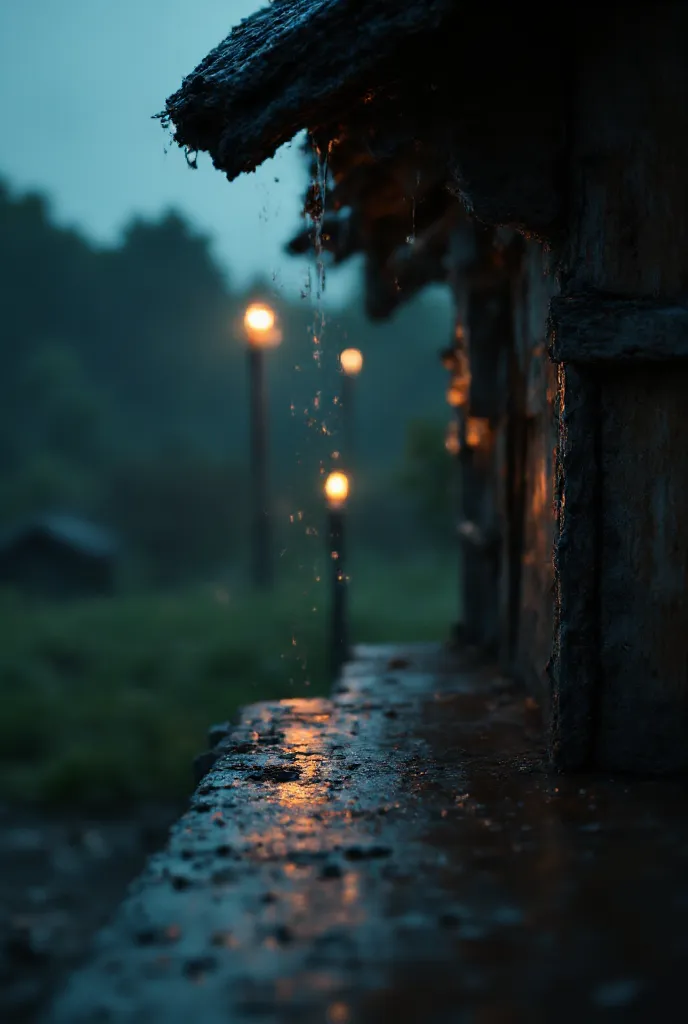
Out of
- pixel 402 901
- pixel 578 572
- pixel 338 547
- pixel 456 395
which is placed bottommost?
pixel 402 901

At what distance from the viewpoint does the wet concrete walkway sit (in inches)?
79.4

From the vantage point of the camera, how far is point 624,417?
3.45 m

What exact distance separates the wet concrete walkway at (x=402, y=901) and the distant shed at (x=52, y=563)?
16.9m

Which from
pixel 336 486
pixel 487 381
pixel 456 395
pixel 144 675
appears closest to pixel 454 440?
pixel 456 395

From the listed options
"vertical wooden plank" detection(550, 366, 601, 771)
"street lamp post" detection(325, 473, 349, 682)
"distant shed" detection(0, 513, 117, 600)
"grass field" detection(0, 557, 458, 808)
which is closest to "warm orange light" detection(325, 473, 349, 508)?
"street lamp post" detection(325, 473, 349, 682)

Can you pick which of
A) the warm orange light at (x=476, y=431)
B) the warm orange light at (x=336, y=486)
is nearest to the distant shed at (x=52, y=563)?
the warm orange light at (x=336, y=486)

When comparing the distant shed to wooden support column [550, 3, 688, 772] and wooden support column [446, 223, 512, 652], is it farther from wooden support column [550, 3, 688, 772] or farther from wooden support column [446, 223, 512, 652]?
wooden support column [550, 3, 688, 772]

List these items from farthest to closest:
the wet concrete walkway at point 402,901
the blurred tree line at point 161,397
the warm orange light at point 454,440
→ the blurred tree line at point 161,397
the warm orange light at point 454,440
the wet concrete walkway at point 402,901

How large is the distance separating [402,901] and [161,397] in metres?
36.8

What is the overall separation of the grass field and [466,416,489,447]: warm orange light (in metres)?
3.15

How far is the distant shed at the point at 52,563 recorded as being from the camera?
19844 millimetres

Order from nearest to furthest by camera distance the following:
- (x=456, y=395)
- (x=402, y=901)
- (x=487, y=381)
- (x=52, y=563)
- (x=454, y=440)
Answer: (x=402, y=901) < (x=487, y=381) < (x=456, y=395) < (x=454, y=440) < (x=52, y=563)

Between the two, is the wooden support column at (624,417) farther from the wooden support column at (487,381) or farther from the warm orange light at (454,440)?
the warm orange light at (454,440)

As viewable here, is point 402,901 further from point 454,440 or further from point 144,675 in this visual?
point 144,675
